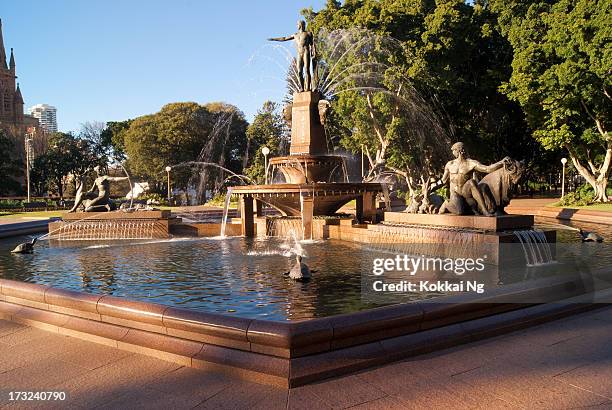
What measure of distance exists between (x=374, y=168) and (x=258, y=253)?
26163mm

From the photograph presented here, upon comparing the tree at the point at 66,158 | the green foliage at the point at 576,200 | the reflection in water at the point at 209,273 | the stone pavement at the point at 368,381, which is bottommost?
the stone pavement at the point at 368,381

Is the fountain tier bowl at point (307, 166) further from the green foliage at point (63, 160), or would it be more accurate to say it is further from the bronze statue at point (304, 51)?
the green foliage at point (63, 160)

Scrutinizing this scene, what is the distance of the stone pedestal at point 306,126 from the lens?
17.4 meters

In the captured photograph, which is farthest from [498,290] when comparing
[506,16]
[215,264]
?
[506,16]

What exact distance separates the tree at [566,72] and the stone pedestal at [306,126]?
1699cm

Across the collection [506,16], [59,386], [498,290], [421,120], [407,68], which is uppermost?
[506,16]

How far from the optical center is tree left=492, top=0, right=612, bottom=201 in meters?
26.7

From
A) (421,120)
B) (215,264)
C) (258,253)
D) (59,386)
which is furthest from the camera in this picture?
(421,120)

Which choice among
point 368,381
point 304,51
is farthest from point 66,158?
point 368,381

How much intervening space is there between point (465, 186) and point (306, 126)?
758 centimetres

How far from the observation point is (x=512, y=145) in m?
44.6

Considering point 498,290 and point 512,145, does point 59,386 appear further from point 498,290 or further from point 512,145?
point 512,145

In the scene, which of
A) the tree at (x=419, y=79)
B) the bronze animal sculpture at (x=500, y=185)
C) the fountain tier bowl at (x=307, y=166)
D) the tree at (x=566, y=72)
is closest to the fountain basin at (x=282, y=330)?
the bronze animal sculpture at (x=500, y=185)

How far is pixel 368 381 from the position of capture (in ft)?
15.0
